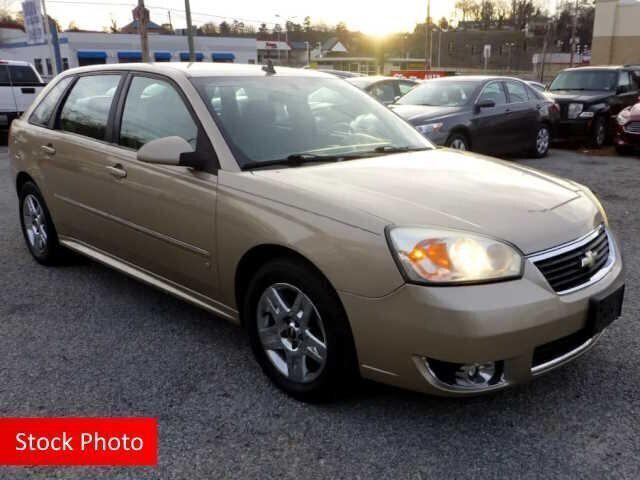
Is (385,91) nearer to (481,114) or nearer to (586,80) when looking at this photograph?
(481,114)

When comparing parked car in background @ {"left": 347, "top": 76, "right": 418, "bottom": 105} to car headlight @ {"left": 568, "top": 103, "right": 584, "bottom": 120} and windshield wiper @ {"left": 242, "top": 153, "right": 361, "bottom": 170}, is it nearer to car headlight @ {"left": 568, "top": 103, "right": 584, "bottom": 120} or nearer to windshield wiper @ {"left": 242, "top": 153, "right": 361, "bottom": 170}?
car headlight @ {"left": 568, "top": 103, "right": 584, "bottom": 120}

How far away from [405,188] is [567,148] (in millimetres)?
11552

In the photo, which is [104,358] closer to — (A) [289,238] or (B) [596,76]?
(A) [289,238]

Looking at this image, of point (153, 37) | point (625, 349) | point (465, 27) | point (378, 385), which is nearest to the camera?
point (378, 385)

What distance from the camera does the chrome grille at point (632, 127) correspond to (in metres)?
11.2

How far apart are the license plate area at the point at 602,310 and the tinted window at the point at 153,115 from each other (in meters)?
2.12

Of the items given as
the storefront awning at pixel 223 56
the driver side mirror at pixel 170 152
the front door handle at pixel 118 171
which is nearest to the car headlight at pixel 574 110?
the front door handle at pixel 118 171

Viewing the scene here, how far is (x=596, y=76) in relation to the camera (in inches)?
530

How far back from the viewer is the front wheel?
37.1 ft

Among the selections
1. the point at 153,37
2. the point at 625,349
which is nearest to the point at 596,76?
the point at 625,349

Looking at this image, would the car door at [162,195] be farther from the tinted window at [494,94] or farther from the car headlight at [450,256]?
the tinted window at [494,94]

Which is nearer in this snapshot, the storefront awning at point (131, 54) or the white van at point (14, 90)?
the white van at point (14, 90)

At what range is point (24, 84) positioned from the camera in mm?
14758

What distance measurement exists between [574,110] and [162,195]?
11110 mm
